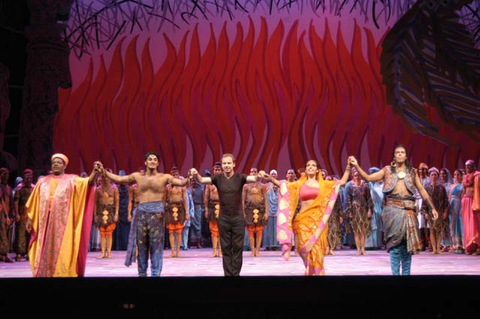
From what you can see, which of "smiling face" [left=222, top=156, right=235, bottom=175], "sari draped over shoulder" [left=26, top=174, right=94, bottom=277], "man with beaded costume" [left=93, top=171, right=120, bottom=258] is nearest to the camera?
"sari draped over shoulder" [left=26, top=174, right=94, bottom=277]

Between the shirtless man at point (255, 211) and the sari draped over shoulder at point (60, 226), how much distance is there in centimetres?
407

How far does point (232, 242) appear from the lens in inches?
227

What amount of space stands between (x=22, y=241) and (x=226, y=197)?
4.60 meters

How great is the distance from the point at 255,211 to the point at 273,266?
2.06 meters

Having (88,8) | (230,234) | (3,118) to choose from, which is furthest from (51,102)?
(230,234)

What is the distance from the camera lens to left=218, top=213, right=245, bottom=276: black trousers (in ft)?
18.7

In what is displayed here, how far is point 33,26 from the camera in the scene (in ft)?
38.1

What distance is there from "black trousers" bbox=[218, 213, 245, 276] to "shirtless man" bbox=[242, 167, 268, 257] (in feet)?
12.1

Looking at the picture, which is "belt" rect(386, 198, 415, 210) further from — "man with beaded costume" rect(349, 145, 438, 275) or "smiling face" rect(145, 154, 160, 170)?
"smiling face" rect(145, 154, 160, 170)

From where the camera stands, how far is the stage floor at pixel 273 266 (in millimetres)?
6629
